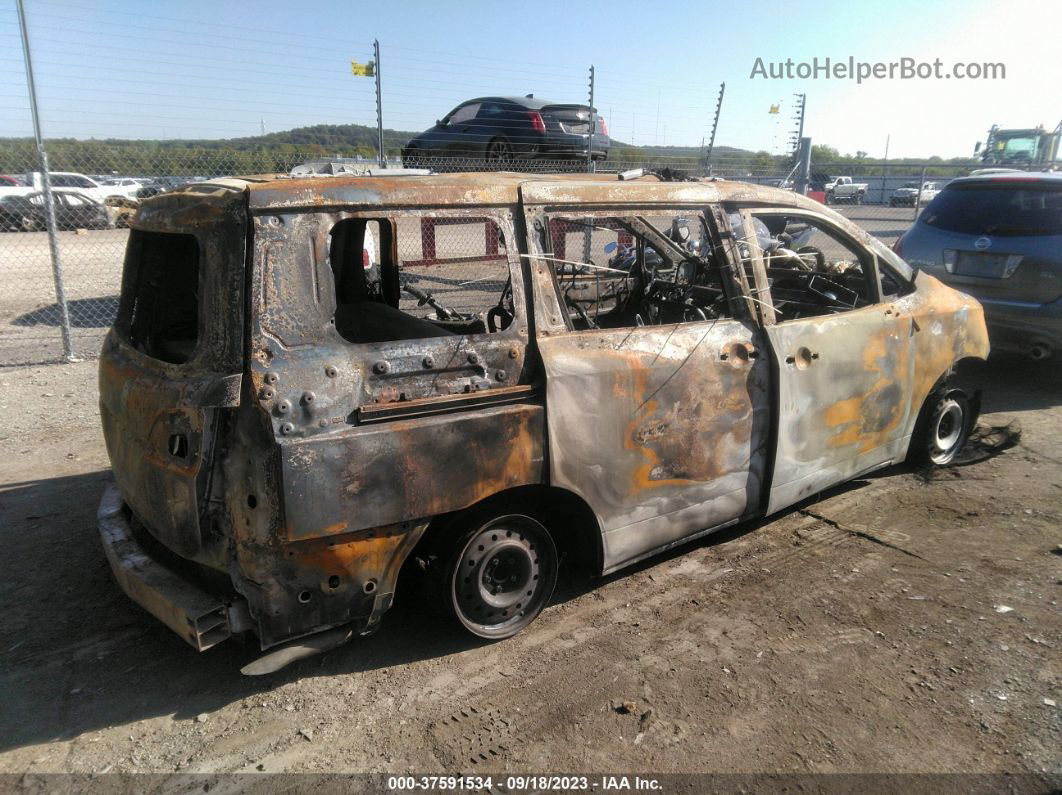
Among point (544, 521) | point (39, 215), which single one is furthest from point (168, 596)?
point (39, 215)

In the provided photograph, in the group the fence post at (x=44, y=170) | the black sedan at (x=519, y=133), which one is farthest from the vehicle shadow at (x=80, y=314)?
the black sedan at (x=519, y=133)

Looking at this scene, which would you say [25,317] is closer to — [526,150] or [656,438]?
[526,150]

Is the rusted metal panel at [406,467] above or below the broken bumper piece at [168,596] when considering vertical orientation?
above

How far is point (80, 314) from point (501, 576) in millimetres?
9361

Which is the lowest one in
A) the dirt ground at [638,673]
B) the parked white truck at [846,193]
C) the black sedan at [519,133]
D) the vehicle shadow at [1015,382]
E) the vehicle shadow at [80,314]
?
the dirt ground at [638,673]

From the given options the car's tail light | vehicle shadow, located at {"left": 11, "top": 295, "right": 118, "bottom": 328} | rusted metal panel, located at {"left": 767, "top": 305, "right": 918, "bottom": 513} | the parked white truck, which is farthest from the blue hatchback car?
the parked white truck

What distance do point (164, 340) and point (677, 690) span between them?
104 inches

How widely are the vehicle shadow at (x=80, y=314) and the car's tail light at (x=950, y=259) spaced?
9301mm

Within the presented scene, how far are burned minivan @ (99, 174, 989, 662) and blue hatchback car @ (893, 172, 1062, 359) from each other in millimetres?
2827

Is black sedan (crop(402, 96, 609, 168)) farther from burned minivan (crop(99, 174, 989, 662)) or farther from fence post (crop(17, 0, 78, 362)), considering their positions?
burned minivan (crop(99, 174, 989, 662))

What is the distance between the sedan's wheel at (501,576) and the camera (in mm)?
3049

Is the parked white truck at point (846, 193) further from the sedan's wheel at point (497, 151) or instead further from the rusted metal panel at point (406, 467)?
the rusted metal panel at point (406, 467)

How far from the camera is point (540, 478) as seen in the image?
3055 mm

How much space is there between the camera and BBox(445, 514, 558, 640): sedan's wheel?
10.0 feet
